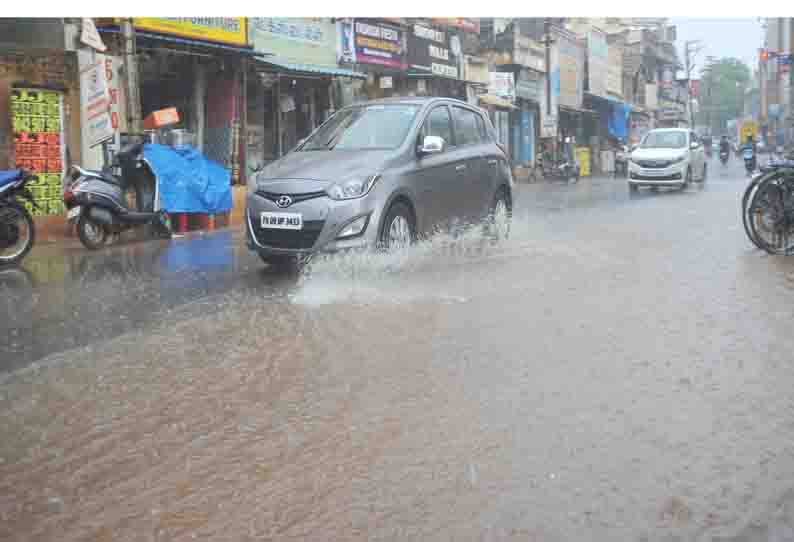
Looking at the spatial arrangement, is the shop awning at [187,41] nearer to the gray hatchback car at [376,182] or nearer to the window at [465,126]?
the window at [465,126]

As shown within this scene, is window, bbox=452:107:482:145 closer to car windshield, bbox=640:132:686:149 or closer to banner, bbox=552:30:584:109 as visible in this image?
car windshield, bbox=640:132:686:149

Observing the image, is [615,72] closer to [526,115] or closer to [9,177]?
[526,115]

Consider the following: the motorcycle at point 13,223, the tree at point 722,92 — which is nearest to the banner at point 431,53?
the motorcycle at point 13,223

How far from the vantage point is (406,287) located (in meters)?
7.54

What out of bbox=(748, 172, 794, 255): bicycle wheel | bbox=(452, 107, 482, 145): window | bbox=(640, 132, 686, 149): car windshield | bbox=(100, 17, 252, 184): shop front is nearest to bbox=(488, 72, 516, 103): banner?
bbox=(640, 132, 686, 149): car windshield

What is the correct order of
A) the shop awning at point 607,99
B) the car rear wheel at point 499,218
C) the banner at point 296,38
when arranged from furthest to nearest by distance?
1. the shop awning at point 607,99
2. the banner at point 296,38
3. the car rear wheel at point 499,218

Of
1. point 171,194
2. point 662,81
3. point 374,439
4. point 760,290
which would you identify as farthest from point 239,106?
point 662,81

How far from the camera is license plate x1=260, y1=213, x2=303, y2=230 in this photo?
8055 millimetres

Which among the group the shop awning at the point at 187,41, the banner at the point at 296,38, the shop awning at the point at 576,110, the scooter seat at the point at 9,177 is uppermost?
the shop awning at the point at 576,110

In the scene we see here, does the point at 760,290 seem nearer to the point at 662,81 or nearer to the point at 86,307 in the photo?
the point at 86,307

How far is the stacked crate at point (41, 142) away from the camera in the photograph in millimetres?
13773

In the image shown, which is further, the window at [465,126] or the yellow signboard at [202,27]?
the yellow signboard at [202,27]

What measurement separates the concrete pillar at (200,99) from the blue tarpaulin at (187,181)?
4.77 meters

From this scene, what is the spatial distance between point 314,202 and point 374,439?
4.50 m
